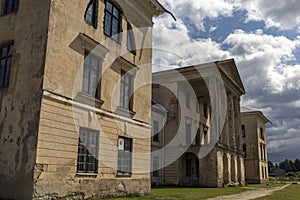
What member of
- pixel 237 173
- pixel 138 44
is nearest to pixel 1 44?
pixel 138 44

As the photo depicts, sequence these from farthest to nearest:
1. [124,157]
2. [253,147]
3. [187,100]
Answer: [253,147] < [187,100] < [124,157]

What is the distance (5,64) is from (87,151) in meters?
5.41

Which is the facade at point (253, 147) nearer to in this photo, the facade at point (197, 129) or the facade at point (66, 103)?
the facade at point (197, 129)

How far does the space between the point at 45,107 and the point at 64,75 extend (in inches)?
73.8

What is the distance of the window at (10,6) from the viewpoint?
14500 mm

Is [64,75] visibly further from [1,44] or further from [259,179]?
[259,179]

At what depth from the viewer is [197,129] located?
128 feet

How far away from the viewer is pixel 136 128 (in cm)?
1869

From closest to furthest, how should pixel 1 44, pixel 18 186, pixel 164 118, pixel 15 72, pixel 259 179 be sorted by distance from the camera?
pixel 18 186 → pixel 15 72 → pixel 1 44 → pixel 164 118 → pixel 259 179

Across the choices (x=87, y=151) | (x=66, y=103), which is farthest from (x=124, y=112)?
(x=66, y=103)


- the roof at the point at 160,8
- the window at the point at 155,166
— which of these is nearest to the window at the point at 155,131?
the window at the point at 155,166

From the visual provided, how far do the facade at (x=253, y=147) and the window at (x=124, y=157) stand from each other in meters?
45.5

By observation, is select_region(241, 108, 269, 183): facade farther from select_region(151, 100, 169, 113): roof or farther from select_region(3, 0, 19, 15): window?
select_region(3, 0, 19, 15): window

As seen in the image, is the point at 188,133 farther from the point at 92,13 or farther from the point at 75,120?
the point at 75,120
